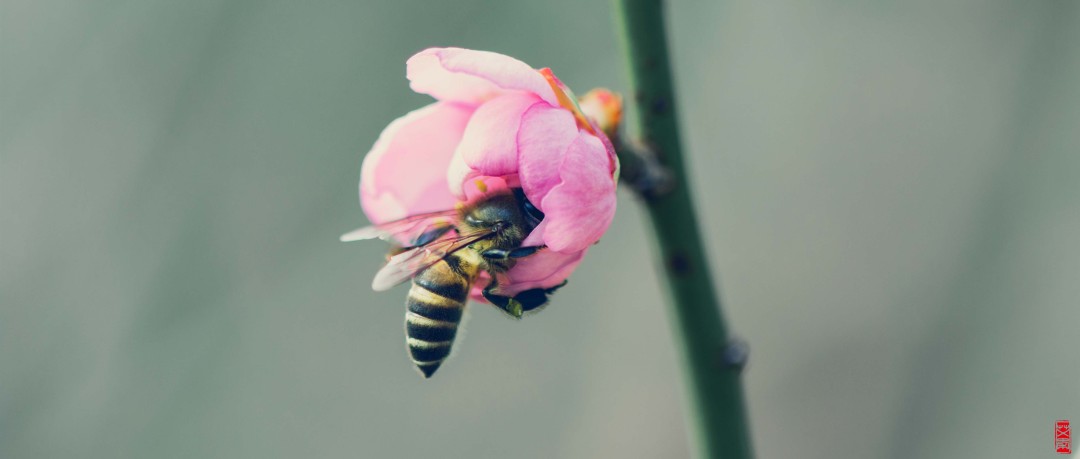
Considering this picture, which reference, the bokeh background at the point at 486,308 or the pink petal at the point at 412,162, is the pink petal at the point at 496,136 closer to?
the pink petal at the point at 412,162

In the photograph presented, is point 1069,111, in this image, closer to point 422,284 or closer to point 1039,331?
point 1039,331

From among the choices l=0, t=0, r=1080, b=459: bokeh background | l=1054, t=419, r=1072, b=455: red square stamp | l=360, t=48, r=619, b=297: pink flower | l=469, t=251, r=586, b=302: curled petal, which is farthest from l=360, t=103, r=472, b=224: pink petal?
l=0, t=0, r=1080, b=459: bokeh background

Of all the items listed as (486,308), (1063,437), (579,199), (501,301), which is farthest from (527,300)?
(486,308)

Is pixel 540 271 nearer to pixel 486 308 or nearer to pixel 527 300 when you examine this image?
pixel 527 300

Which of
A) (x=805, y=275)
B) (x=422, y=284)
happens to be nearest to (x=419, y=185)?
(x=422, y=284)

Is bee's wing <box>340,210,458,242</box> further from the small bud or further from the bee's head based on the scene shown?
the small bud

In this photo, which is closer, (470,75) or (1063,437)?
(470,75)

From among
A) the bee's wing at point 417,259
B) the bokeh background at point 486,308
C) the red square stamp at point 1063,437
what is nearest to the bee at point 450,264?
the bee's wing at point 417,259
